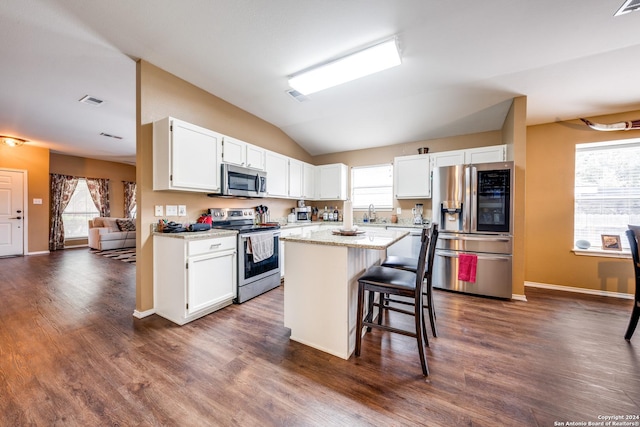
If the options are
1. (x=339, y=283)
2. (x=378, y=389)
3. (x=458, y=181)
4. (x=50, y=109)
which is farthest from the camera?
(x=50, y=109)

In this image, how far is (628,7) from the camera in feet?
6.02

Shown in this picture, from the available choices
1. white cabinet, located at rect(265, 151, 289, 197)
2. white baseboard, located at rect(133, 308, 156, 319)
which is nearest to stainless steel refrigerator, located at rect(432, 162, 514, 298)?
white cabinet, located at rect(265, 151, 289, 197)

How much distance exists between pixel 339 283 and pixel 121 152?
7597 mm

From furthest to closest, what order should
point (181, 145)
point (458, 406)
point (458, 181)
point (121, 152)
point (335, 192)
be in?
point (121, 152) → point (335, 192) → point (458, 181) → point (181, 145) → point (458, 406)

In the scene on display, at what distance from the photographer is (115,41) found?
229cm

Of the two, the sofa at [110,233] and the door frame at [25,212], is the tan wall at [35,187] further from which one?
the sofa at [110,233]

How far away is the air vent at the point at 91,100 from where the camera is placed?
341cm

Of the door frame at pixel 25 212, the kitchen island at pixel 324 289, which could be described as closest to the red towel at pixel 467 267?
the kitchen island at pixel 324 289

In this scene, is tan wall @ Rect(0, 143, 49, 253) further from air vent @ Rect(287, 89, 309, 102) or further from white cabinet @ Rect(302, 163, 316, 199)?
air vent @ Rect(287, 89, 309, 102)

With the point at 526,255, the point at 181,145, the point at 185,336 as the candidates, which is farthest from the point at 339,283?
the point at 526,255

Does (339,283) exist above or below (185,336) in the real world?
above

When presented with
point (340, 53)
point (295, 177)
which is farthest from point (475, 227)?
point (295, 177)

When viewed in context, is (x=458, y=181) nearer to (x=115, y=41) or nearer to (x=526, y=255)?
(x=526, y=255)

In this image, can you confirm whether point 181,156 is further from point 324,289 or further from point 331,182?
point 331,182
